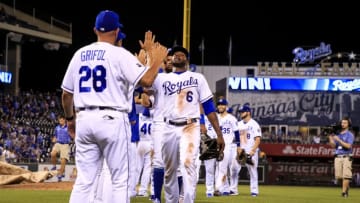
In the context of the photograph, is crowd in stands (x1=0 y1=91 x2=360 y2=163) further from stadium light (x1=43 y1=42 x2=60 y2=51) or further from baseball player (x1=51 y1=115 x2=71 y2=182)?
baseball player (x1=51 y1=115 x2=71 y2=182)

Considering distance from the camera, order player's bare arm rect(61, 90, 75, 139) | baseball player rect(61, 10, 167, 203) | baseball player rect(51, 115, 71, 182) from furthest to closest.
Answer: baseball player rect(51, 115, 71, 182), player's bare arm rect(61, 90, 75, 139), baseball player rect(61, 10, 167, 203)

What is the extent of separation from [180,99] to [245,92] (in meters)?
39.5

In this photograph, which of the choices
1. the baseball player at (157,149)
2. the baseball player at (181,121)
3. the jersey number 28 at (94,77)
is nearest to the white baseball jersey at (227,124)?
the baseball player at (157,149)

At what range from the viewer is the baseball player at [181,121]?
32.5 ft

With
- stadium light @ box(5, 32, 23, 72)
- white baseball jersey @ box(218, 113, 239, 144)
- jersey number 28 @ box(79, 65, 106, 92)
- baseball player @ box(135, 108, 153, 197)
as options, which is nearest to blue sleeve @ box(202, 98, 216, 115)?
jersey number 28 @ box(79, 65, 106, 92)

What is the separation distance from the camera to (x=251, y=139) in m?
20.0

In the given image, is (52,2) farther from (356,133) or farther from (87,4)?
(356,133)

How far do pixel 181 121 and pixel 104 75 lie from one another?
2980 mm

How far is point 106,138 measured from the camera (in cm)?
713

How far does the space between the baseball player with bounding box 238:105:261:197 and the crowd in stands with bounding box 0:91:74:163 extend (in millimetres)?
9929

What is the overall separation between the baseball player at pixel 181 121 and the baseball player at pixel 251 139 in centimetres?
922

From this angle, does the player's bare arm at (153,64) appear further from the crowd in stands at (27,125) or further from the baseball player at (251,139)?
the crowd in stands at (27,125)

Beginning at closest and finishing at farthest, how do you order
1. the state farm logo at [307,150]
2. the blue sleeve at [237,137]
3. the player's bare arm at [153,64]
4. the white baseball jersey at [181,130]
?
the player's bare arm at [153,64] < the white baseball jersey at [181,130] < the blue sleeve at [237,137] < the state farm logo at [307,150]

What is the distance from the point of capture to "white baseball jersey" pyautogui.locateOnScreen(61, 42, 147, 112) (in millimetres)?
7211
